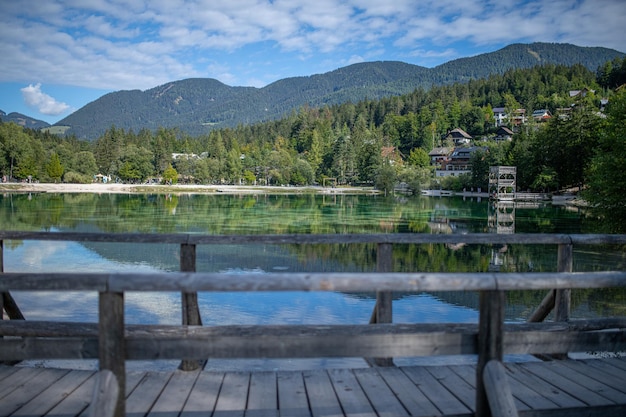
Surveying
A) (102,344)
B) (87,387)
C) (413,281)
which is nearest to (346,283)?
(413,281)

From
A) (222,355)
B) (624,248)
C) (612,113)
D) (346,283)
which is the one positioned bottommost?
(624,248)

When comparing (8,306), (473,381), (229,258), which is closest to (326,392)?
(473,381)

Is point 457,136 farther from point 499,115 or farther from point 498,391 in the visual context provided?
point 498,391

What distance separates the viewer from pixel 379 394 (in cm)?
357

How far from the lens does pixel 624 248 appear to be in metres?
18.1

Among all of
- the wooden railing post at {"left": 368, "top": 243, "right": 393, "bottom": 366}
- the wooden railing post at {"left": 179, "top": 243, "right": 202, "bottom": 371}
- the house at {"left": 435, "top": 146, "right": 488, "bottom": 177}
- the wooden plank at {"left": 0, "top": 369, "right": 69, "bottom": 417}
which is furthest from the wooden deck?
the house at {"left": 435, "top": 146, "right": 488, "bottom": 177}

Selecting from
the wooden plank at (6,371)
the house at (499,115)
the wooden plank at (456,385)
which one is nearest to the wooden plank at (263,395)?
the wooden plank at (456,385)

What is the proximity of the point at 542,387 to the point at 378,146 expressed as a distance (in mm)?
89568

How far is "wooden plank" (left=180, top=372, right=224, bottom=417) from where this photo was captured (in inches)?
129

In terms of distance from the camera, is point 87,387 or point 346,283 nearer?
point 346,283

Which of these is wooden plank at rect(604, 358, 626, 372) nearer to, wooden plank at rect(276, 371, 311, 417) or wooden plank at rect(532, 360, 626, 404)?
wooden plank at rect(532, 360, 626, 404)

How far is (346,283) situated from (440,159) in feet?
370

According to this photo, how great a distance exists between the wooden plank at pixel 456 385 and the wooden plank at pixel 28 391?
2934mm

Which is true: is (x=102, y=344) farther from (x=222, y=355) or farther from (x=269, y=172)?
(x=269, y=172)
